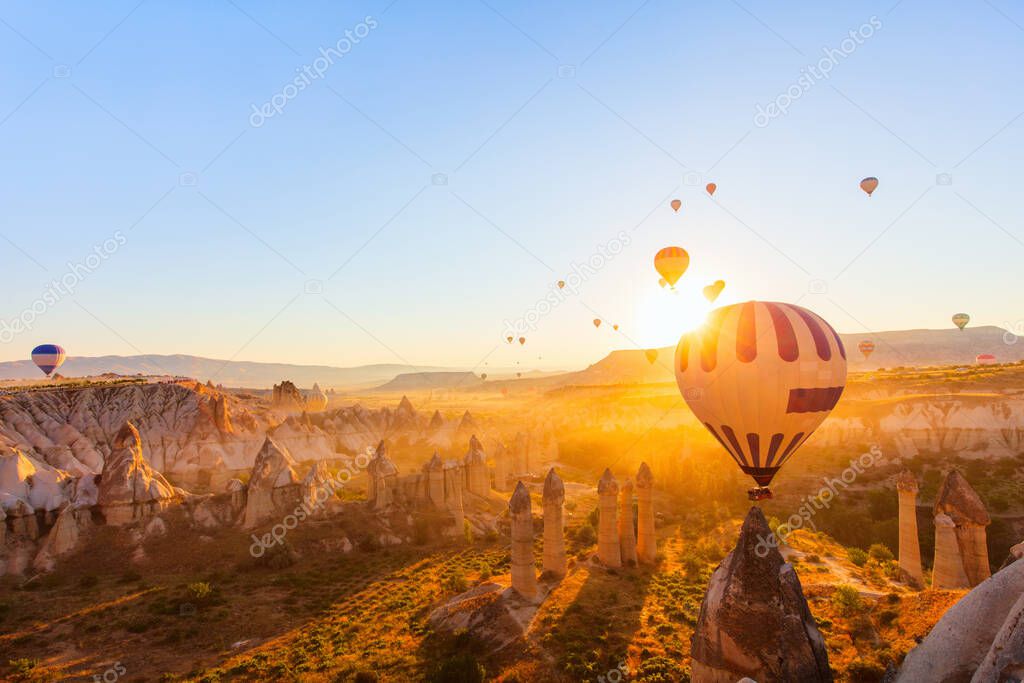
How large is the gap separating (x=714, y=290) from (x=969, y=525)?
1639 centimetres

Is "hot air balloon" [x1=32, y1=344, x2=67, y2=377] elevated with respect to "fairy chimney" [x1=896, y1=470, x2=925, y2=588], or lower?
elevated

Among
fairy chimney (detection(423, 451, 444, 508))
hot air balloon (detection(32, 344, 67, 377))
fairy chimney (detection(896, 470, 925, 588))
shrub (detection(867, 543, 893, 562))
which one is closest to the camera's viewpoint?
fairy chimney (detection(896, 470, 925, 588))

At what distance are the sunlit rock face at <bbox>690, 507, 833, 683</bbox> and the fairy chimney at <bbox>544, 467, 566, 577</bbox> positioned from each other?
→ 13062 millimetres

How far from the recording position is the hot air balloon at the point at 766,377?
57.8 ft

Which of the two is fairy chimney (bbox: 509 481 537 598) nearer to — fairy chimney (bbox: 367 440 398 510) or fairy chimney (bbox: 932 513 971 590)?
fairy chimney (bbox: 367 440 398 510)

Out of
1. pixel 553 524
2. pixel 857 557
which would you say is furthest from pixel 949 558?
pixel 553 524

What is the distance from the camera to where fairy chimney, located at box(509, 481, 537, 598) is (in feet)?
74.5

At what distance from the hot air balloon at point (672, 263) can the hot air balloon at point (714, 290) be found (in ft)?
9.57

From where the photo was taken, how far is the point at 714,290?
1275 inches

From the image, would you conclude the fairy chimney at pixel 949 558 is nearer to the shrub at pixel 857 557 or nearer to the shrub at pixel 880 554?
the shrub at pixel 857 557

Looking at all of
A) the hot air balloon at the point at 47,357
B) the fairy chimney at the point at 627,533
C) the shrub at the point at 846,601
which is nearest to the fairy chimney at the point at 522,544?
the fairy chimney at the point at 627,533

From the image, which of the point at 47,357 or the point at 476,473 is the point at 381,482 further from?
the point at 47,357

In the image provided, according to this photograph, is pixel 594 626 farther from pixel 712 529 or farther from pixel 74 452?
pixel 74 452

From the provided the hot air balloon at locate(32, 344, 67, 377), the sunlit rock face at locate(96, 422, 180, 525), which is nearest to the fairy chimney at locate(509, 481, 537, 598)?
Result: the sunlit rock face at locate(96, 422, 180, 525)
